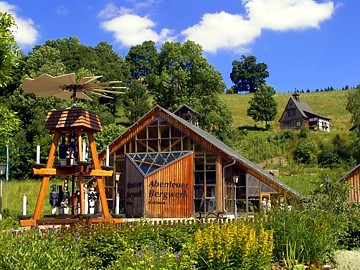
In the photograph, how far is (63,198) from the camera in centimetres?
1543

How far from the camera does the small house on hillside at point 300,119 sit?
7419cm

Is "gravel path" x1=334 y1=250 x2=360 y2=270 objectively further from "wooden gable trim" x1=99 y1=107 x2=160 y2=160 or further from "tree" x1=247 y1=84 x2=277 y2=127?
"tree" x1=247 y1=84 x2=277 y2=127

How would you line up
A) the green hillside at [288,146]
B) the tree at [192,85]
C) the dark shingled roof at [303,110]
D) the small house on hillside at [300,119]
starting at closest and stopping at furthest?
the green hillside at [288,146], the tree at [192,85], the small house on hillside at [300,119], the dark shingled roof at [303,110]

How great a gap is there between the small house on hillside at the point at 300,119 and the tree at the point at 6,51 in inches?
2359

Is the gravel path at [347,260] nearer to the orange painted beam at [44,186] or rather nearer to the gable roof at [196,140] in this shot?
the orange painted beam at [44,186]

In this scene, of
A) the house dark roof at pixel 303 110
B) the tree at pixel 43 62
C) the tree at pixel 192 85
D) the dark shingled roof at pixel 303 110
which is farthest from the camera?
the dark shingled roof at pixel 303 110

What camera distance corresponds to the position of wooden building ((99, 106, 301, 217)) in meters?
29.6

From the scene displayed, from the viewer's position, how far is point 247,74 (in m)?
109

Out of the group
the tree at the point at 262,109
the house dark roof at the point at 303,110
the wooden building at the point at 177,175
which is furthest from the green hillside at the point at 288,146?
the wooden building at the point at 177,175

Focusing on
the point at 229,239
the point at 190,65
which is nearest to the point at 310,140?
the point at 190,65

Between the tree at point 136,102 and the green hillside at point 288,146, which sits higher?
the tree at point 136,102

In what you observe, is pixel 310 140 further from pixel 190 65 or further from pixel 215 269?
pixel 215 269

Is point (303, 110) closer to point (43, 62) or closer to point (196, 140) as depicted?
point (43, 62)

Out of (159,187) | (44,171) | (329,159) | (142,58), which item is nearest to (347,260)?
(44,171)
